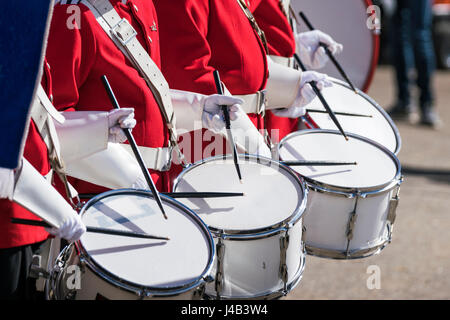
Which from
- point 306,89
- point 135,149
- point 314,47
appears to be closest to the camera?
point 135,149

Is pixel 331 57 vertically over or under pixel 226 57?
under

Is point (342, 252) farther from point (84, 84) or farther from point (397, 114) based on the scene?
point (397, 114)

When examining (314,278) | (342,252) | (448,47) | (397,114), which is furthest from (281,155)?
(448,47)

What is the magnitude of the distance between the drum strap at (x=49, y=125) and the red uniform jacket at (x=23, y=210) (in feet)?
0.06

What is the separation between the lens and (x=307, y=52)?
3625mm

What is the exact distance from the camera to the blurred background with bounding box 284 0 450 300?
13.2 ft

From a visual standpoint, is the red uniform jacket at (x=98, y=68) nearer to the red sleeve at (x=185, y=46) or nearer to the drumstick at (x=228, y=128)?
the red sleeve at (x=185, y=46)

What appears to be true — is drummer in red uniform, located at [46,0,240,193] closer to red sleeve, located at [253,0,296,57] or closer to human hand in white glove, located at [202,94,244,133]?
human hand in white glove, located at [202,94,244,133]

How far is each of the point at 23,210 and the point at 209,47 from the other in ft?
3.38

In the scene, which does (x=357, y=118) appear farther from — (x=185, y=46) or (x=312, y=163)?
(x=185, y=46)

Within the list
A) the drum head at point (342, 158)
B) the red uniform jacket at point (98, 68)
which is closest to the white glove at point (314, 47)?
the drum head at point (342, 158)

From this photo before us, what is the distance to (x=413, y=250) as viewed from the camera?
15.0 feet

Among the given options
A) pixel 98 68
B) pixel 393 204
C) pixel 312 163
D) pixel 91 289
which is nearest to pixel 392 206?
pixel 393 204

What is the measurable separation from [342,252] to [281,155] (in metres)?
0.44
